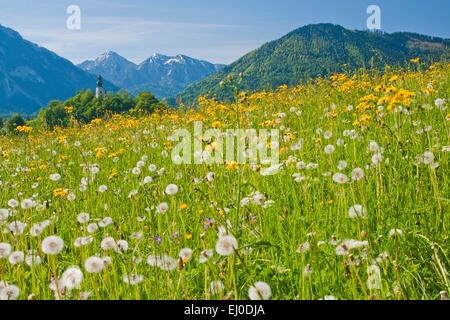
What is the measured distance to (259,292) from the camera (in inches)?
40.3

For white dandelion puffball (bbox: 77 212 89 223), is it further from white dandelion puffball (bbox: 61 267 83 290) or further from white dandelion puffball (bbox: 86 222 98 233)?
white dandelion puffball (bbox: 61 267 83 290)

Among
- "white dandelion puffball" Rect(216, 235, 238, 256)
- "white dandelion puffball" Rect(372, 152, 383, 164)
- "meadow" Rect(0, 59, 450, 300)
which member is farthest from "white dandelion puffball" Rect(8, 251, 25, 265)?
"white dandelion puffball" Rect(372, 152, 383, 164)

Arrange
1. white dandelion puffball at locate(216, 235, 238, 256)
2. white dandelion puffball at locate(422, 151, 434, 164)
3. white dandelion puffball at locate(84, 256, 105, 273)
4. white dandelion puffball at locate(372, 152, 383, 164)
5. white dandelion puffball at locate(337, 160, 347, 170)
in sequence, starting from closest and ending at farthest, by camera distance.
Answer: white dandelion puffball at locate(216, 235, 238, 256) → white dandelion puffball at locate(84, 256, 105, 273) → white dandelion puffball at locate(372, 152, 383, 164) → white dandelion puffball at locate(422, 151, 434, 164) → white dandelion puffball at locate(337, 160, 347, 170)

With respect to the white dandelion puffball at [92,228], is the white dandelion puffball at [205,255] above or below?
above

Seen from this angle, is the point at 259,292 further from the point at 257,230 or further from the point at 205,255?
the point at 257,230

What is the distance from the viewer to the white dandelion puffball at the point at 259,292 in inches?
39.2

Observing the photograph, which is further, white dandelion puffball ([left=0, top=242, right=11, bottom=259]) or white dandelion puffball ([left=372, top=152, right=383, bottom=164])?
white dandelion puffball ([left=372, top=152, right=383, bottom=164])

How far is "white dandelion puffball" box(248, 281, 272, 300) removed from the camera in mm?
995

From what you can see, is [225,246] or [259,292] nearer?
[259,292]

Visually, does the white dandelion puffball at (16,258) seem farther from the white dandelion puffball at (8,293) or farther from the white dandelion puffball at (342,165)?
the white dandelion puffball at (342,165)

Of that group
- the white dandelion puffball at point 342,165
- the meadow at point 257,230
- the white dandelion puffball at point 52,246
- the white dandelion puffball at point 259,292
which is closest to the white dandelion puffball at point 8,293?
the meadow at point 257,230

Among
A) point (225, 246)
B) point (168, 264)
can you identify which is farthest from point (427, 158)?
point (168, 264)
